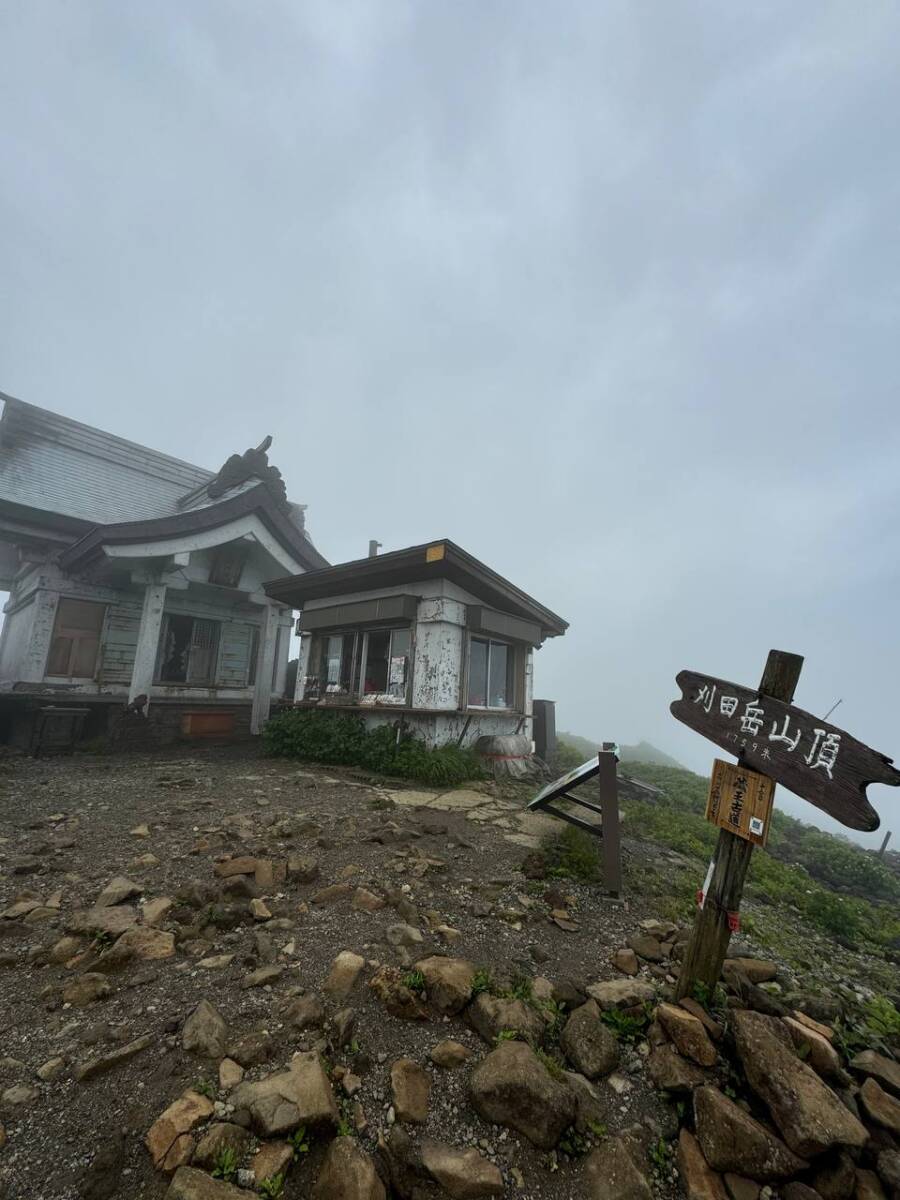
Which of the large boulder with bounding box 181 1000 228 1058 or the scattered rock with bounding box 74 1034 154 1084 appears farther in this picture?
the large boulder with bounding box 181 1000 228 1058

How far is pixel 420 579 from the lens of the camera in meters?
9.61

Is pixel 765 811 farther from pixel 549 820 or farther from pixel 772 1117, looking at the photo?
pixel 549 820

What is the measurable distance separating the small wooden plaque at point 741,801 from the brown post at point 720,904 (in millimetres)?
78

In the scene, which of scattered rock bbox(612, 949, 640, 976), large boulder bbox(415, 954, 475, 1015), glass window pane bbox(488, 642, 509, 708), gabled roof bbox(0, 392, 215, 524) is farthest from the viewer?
gabled roof bbox(0, 392, 215, 524)

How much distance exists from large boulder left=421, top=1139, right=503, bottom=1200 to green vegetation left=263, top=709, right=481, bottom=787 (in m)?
6.22

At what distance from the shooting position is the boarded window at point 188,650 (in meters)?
12.7

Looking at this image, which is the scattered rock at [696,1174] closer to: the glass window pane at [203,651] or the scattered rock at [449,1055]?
the scattered rock at [449,1055]

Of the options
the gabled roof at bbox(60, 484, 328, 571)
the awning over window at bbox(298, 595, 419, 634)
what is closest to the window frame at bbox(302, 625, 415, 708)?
the awning over window at bbox(298, 595, 419, 634)

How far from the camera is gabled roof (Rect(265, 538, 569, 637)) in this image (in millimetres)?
8805

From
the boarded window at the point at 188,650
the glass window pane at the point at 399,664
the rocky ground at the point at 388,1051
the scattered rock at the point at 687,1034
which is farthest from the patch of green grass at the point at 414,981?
the boarded window at the point at 188,650

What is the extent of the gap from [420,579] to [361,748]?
3.27 m

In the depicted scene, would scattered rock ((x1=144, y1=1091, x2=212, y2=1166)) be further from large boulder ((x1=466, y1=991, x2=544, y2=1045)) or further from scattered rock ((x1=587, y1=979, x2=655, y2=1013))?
Answer: scattered rock ((x1=587, y1=979, x2=655, y2=1013))

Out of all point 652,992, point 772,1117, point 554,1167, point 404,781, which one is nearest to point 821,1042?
point 772,1117

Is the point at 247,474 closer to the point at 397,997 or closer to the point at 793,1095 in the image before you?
the point at 397,997
